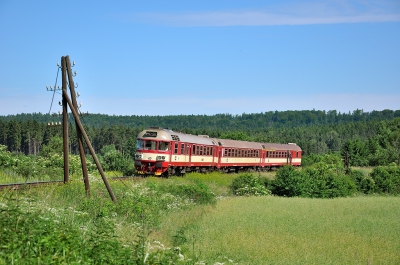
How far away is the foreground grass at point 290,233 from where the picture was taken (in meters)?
15.1

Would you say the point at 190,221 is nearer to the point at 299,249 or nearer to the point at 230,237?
the point at 230,237

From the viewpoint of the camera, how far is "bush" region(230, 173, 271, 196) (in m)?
37.2

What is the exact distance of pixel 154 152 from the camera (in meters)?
34.4

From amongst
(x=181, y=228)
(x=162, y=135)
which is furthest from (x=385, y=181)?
(x=181, y=228)

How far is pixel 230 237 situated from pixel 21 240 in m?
9.33

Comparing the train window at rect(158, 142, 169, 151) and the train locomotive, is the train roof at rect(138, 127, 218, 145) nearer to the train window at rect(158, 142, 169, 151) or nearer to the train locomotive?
the train locomotive

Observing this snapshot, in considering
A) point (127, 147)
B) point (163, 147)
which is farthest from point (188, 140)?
point (127, 147)

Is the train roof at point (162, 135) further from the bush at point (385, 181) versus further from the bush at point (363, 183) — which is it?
the bush at point (385, 181)

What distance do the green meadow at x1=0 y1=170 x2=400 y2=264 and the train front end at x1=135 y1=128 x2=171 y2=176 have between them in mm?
3404

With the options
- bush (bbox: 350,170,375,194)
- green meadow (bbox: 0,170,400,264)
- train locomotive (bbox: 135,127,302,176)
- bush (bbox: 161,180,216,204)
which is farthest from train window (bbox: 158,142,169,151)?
bush (bbox: 350,170,375,194)

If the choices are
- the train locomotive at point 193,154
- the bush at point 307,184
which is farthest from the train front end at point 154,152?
the bush at point 307,184

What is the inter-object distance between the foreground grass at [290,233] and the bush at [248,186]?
734cm

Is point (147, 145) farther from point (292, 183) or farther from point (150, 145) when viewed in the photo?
point (292, 183)

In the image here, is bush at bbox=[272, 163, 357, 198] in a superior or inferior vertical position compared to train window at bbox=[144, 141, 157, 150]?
inferior
